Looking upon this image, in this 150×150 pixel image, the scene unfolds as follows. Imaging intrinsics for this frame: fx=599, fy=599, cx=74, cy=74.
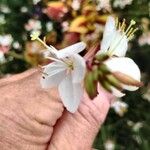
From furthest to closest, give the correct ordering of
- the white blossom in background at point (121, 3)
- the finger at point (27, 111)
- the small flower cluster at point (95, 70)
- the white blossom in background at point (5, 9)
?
the white blossom in background at point (5, 9)
the white blossom in background at point (121, 3)
the finger at point (27, 111)
the small flower cluster at point (95, 70)

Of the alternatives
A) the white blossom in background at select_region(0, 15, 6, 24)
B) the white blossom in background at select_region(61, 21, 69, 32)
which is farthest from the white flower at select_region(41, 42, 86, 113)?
the white blossom in background at select_region(0, 15, 6, 24)

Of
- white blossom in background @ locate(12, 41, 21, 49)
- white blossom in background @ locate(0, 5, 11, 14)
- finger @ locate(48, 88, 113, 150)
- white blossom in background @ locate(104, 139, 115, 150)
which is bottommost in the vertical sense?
white blossom in background @ locate(104, 139, 115, 150)

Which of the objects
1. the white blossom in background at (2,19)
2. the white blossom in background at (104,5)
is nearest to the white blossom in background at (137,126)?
the white blossom in background at (104,5)

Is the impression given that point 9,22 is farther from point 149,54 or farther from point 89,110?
point 89,110

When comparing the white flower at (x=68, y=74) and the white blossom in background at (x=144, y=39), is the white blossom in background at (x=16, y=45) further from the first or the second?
the white flower at (x=68, y=74)

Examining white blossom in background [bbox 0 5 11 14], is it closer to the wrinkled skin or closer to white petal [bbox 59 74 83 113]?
the wrinkled skin

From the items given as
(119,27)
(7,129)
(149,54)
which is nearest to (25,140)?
(7,129)

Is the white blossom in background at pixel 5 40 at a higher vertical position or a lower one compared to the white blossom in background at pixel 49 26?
lower
